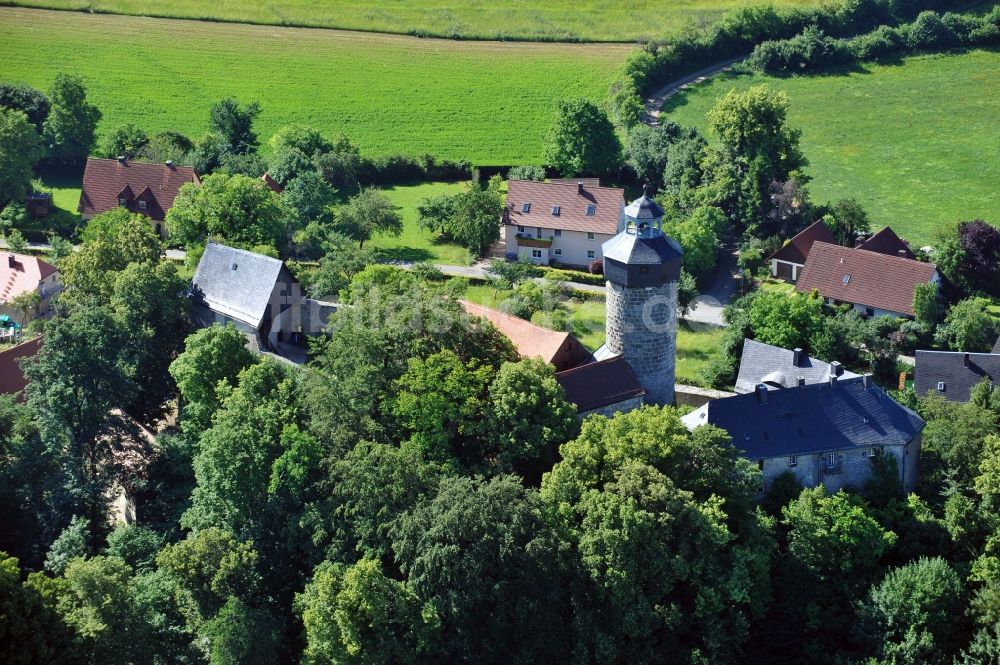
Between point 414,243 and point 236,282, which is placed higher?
point 236,282

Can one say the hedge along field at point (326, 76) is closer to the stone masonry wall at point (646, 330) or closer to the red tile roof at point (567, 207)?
the red tile roof at point (567, 207)

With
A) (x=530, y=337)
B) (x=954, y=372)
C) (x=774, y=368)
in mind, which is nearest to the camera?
(x=530, y=337)

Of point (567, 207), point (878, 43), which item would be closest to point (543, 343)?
point (567, 207)

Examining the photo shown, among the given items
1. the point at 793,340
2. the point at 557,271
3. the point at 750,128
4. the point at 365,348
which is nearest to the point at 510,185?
the point at 557,271

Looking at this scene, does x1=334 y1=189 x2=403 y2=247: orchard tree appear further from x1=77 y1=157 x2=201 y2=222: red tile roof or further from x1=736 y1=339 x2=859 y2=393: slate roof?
x1=736 y1=339 x2=859 y2=393: slate roof

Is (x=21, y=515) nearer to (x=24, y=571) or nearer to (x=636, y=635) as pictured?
(x=24, y=571)

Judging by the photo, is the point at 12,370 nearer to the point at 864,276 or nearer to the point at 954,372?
the point at 954,372
